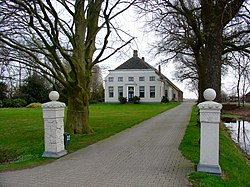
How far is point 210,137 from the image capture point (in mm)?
6270

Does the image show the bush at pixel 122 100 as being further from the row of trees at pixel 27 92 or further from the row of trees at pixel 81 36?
the row of trees at pixel 81 36

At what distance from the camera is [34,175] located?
6145mm

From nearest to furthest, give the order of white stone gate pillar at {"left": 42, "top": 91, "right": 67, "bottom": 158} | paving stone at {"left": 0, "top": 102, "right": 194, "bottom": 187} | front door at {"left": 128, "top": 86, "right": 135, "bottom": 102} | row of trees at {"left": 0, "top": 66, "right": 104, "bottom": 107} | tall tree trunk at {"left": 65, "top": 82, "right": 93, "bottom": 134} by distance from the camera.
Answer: paving stone at {"left": 0, "top": 102, "right": 194, "bottom": 187}, white stone gate pillar at {"left": 42, "top": 91, "right": 67, "bottom": 158}, tall tree trunk at {"left": 65, "top": 82, "right": 93, "bottom": 134}, row of trees at {"left": 0, "top": 66, "right": 104, "bottom": 107}, front door at {"left": 128, "top": 86, "right": 135, "bottom": 102}

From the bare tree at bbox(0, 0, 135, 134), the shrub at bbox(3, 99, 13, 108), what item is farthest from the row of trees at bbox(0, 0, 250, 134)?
the shrub at bbox(3, 99, 13, 108)

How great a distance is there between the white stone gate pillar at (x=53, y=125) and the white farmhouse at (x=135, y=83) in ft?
169

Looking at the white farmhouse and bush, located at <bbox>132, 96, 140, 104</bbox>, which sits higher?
the white farmhouse

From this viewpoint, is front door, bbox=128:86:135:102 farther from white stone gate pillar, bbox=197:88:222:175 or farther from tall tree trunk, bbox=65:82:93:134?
white stone gate pillar, bbox=197:88:222:175

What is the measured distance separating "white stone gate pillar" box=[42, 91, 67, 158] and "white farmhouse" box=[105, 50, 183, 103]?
51361 mm

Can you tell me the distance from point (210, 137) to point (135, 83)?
53.4m

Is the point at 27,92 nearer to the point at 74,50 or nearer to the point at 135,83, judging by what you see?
the point at 135,83

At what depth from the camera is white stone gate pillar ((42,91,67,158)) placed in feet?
25.7

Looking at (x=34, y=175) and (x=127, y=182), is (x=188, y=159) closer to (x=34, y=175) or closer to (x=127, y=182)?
(x=127, y=182)

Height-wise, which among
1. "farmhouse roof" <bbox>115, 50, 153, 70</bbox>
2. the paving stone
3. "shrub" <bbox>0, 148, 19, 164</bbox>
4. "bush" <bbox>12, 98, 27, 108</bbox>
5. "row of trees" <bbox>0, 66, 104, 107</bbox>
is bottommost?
"shrub" <bbox>0, 148, 19, 164</bbox>

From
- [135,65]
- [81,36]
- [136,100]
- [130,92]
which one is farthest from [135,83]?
[81,36]
